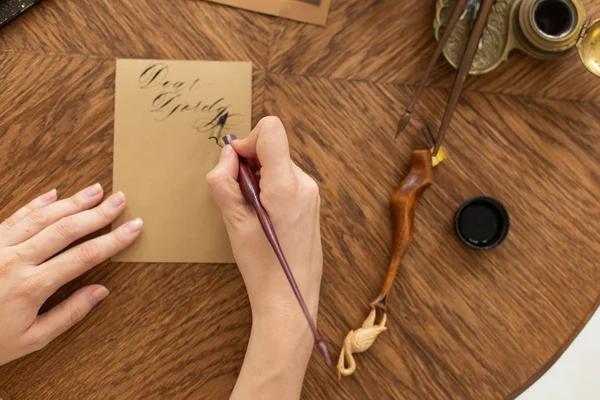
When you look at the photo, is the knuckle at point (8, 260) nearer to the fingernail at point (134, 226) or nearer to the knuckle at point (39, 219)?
the knuckle at point (39, 219)

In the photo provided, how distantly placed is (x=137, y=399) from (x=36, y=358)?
0.54 ft

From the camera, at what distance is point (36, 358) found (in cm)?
66

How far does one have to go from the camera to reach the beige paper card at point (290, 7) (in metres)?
0.67

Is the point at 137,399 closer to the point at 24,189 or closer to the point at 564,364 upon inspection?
the point at 24,189

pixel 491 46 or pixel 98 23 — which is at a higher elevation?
pixel 98 23

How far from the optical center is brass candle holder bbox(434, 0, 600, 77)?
24.1 inches

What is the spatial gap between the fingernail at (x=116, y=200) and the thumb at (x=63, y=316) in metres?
0.13

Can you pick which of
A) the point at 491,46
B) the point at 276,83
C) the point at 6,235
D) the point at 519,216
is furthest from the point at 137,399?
the point at 491,46

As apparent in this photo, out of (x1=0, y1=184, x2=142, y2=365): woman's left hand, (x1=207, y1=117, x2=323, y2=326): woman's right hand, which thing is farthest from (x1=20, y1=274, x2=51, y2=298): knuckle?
(x1=207, y1=117, x2=323, y2=326): woman's right hand

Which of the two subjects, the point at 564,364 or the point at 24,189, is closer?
the point at 24,189

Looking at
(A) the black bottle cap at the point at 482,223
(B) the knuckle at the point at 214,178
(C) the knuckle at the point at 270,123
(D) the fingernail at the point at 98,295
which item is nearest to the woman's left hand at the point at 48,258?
(D) the fingernail at the point at 98,295

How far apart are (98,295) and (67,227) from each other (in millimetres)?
112

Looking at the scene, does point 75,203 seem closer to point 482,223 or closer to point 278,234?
point 278,234

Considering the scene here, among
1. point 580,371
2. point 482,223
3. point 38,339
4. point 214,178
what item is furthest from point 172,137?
point 580,371
